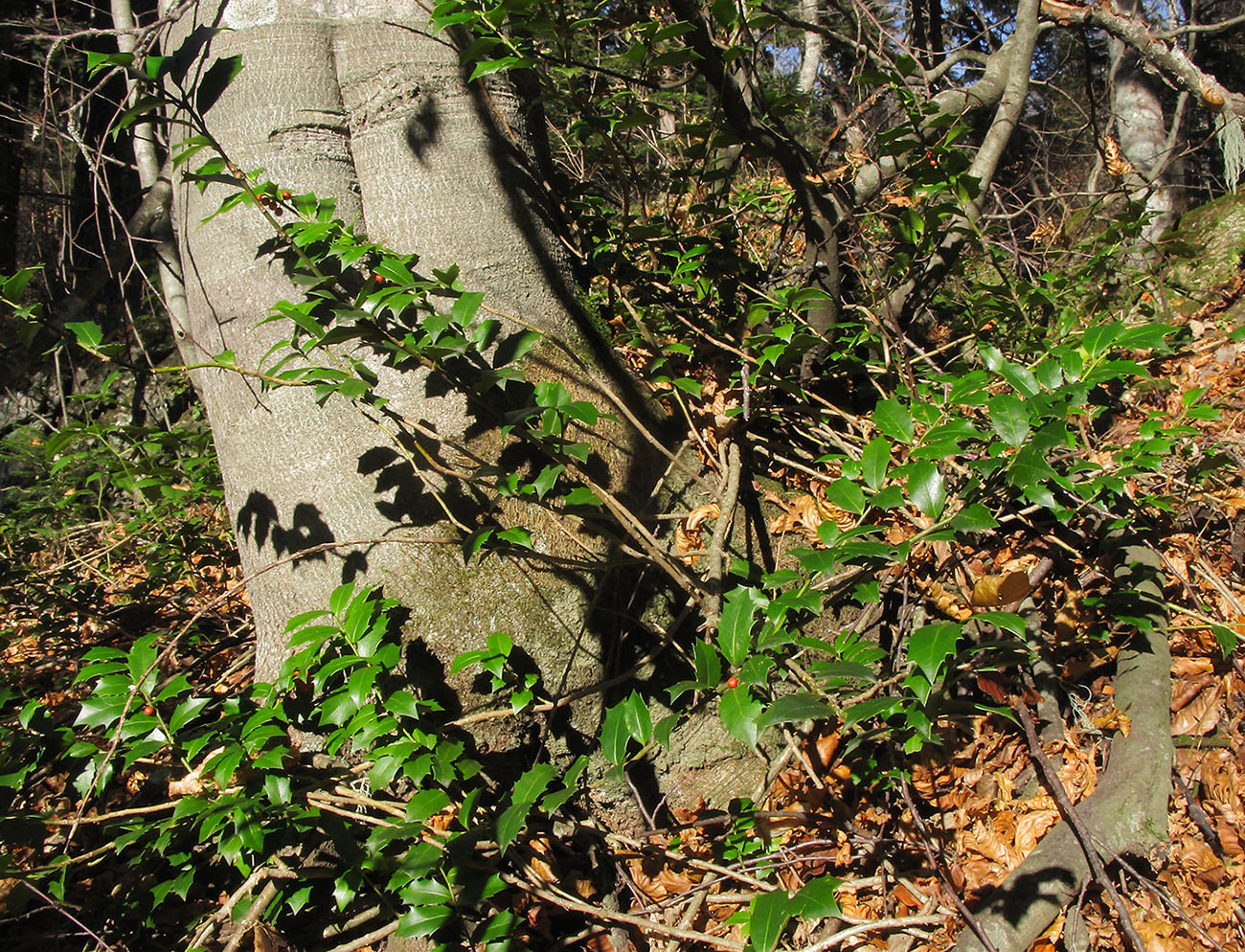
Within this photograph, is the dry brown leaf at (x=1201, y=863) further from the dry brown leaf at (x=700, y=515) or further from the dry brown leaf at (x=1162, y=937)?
the dry brown leaf at (x=700, y=515)

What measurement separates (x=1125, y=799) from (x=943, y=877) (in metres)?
0.51

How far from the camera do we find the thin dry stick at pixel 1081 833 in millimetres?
1392

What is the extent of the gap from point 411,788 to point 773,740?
2.78 ft

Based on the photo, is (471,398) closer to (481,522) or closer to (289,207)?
(481,522)

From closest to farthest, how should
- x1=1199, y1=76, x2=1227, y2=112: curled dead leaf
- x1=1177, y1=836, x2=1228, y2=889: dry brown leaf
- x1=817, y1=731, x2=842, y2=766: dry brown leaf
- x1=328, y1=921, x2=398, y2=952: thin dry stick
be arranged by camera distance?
1. x1=328, y1=921, x2=398, y2=952: thin dry stick
2. x1=1177, y1=836, x2=1228, y2=889: dry brown leaf
3. x1=817, y1=731, x2=842, y2=766: dry brown leaf
4. x1=1199, y1=76, x2=1227, y2=112: curled dead leaf

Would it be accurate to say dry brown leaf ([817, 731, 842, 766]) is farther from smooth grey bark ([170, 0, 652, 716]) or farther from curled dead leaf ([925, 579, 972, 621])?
smooth grey bark ([170, 0, 652, 716])

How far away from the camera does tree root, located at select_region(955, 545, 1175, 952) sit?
1459mm

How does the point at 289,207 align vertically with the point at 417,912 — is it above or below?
above

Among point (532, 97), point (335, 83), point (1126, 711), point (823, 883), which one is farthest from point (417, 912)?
point (532, 97)

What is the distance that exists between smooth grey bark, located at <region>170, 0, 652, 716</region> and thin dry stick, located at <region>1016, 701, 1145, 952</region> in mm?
996

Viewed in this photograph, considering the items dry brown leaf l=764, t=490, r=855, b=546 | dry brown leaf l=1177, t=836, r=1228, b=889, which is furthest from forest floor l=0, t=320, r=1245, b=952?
dry brown leaf l=764, t=490, r=855, b=546

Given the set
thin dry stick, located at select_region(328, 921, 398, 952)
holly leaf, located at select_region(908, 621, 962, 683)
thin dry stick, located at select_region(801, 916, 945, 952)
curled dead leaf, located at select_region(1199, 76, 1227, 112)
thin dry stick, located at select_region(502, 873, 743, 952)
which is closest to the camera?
holly leaf, located at select_region(908, 621, 962, 683)

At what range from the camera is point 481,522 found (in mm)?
1635

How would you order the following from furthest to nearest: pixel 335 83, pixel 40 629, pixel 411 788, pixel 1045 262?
pixel 1045 262
pixel 40 629
pixel 335 83
pixel 411 788
